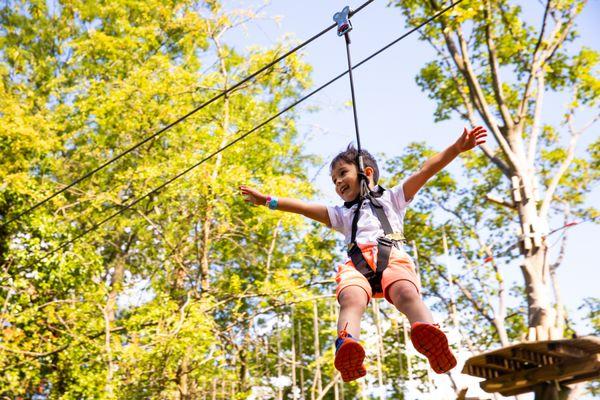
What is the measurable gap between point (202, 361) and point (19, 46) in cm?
924

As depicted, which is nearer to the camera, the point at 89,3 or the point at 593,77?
the point at 593,77

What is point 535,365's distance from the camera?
5.75 m

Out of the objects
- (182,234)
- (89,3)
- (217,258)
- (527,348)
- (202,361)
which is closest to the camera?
(527,348)

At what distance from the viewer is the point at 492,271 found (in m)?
12.8

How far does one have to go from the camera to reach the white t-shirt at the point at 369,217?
8.54ft

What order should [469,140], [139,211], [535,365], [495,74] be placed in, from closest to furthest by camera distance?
1. [469,140]
2. [535,365]
3. [139,211]
4. [495,74]

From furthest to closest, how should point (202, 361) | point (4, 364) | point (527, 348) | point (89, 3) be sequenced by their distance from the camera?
point (89, 3) → point (4, 364) → point (202, 361) → point (527, 348)

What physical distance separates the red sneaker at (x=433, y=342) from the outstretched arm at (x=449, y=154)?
2.45 ft

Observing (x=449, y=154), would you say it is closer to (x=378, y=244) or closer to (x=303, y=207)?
(x=378, y=244)

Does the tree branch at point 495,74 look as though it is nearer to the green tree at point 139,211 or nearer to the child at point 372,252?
the green tree at point 139,211

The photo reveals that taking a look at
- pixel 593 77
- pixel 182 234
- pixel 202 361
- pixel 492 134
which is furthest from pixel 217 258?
pixel 593 77

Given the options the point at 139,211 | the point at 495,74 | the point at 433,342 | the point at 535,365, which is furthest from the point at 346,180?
the point at 495,74

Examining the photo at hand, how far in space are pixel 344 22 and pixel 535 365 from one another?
4377 millimetres

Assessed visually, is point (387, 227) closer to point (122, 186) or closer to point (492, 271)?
point (122, 186)
